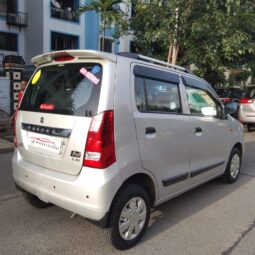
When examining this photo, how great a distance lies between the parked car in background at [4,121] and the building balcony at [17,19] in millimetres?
13498

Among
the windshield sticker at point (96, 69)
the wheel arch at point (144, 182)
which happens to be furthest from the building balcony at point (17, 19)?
the wheel arch at point (144, 182)

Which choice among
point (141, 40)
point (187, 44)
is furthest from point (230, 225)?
point (141, 40)

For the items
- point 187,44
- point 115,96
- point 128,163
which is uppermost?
point 187,44

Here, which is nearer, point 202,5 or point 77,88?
point 77,88

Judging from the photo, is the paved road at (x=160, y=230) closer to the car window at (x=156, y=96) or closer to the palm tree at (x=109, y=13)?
the car window at (x=156, y=96)

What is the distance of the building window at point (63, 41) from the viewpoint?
2506cm

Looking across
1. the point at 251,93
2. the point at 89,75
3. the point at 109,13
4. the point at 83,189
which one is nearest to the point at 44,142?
the point at 83,189

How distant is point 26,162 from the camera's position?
12.9 feet

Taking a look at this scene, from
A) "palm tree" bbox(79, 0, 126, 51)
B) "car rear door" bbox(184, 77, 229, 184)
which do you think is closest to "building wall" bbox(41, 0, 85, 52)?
"palm tree" bbox(79, 0, 126, 51)

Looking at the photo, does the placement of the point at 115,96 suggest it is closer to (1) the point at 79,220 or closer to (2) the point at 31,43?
(1) the point at 79,220

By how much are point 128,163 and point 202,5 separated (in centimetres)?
849

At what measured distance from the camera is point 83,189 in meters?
3.27

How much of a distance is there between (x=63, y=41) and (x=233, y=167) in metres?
21.9

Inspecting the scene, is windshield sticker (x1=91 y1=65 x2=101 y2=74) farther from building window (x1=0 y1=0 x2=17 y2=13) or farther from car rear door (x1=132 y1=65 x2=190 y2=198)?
building window (x1=0 y1=0 x2=17 y2=13)
